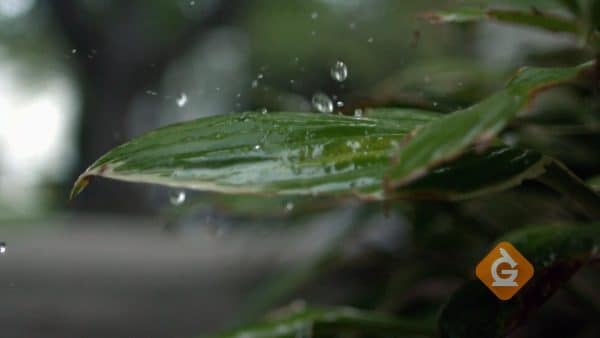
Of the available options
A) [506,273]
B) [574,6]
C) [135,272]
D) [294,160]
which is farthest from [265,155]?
[135,272]

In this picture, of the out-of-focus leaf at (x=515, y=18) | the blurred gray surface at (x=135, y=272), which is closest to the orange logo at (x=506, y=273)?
the out-of-focus leaf at (x=515, y=18)

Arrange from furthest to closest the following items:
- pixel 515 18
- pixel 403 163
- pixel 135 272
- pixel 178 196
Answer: pixel 135 272 < pixel 178 196 < pixel 515 18 < pixel 403 163

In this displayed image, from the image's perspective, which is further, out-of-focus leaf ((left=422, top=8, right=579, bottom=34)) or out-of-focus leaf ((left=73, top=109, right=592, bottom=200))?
out-of-focus leaf ((left=422, top=8, right=579, bottom=34))

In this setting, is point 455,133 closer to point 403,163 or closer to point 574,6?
point 403,163

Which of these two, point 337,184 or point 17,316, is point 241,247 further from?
point 337,184

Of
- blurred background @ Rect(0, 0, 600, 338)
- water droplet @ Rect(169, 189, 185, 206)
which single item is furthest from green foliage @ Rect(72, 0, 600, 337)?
water droplet @ Rect(169, 189, 185, 206)

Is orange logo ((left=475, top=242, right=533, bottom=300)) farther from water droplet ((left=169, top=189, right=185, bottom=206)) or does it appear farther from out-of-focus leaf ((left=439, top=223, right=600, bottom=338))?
water droplet ((left=169, top=189, right=185, bottom=206))

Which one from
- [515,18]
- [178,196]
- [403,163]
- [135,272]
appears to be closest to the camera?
[403,163]
